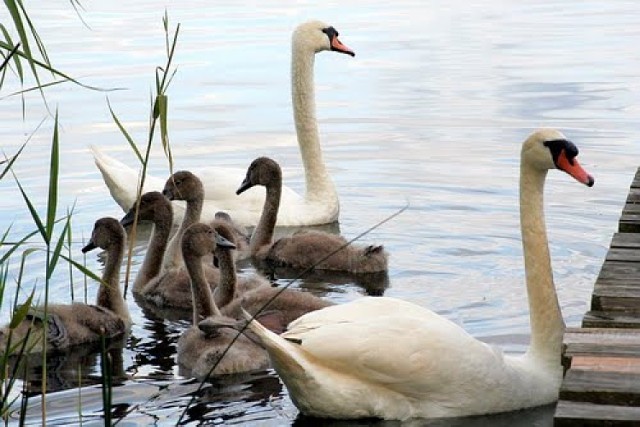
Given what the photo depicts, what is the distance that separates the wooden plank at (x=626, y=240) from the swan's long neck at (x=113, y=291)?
251 centimetres

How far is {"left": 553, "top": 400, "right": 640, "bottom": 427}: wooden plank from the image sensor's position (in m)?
4.79

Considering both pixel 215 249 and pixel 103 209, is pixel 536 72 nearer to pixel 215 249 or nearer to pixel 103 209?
pixel 103 209

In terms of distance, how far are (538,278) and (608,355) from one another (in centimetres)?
161

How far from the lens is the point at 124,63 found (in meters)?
18.8

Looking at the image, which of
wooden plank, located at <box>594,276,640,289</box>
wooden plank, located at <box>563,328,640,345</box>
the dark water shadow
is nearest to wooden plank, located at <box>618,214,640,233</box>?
wooden plank, located at <box>594,276,640,289</box>

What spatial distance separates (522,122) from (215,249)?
6.29 m

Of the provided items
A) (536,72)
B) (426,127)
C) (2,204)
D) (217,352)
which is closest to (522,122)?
(426,127)

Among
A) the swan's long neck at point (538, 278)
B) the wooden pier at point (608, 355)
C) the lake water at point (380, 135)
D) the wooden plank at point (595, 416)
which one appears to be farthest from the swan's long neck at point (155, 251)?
the wooden plank at point (595, 416)

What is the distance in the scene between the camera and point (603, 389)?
505cm

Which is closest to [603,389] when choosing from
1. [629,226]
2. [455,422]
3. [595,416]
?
[595,416]

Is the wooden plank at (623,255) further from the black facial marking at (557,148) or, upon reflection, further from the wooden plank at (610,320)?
the wooden plank at (610,320)

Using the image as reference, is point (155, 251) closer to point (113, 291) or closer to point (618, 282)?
point (113, 291)

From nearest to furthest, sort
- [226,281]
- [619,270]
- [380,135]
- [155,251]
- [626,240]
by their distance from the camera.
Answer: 1. [619,270]
2. [626,240]
3. [226,281]
4. [155,251]
5. [380,135]

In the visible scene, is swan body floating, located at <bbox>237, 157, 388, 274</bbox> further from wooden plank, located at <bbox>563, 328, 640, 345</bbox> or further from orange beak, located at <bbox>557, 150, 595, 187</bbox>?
wooden plank, located at <bbox>563, 328, 640, 345</bbox>
